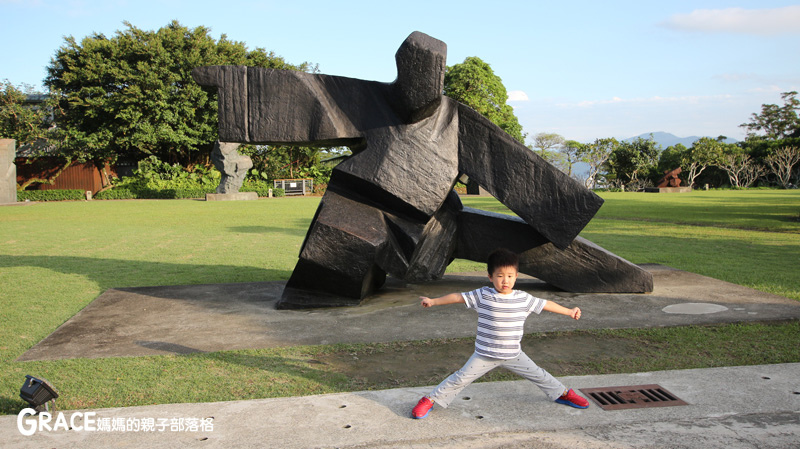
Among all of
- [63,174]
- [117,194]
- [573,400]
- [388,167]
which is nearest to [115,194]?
[117,194]

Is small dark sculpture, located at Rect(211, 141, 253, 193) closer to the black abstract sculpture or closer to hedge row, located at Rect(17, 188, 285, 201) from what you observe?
hedge row, located at Rect(17, 188, 285, 201)

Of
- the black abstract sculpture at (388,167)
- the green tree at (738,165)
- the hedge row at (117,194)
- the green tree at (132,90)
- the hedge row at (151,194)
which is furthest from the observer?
the green tree at (738,165)

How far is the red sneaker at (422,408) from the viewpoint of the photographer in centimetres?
296

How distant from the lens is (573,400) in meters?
3.07

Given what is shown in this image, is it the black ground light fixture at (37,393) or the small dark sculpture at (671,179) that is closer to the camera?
the black ground light fixture at (37,393)

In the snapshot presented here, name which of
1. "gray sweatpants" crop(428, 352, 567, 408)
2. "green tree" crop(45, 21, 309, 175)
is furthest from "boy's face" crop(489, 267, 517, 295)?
"green tree" crop(45, 21, 309, 175)

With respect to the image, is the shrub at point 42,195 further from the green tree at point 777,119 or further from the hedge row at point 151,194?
the green tree at point 777,119

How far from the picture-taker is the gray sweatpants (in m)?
3.04

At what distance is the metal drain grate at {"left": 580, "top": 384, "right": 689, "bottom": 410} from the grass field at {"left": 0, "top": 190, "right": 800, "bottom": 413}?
47cm

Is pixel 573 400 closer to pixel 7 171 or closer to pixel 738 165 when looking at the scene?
pixel 7 171

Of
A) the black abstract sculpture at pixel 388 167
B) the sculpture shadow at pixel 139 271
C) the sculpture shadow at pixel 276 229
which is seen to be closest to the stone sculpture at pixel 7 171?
the sculpture shadow at pixel 276 229

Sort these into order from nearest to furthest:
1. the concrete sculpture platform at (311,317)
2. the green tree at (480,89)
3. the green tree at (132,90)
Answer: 1. the concrete sculpture platform at (311,317)
2. the green tree at (132,90)
3. the green tree at (480,89)

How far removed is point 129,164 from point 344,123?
34855 mm

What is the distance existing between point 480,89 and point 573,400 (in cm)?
3687
